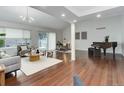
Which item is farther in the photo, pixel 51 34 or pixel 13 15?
pixel 51 34

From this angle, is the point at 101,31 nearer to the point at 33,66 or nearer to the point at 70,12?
the point at 70,12

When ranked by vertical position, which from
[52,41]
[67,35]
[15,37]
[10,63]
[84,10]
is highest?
[84,10]

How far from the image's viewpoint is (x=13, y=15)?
7066 mm

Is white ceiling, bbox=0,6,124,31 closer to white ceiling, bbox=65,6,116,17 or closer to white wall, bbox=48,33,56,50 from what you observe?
white ceiling, bbox=65,6,116,17

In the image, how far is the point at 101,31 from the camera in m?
10.3

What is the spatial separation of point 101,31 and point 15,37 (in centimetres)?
737

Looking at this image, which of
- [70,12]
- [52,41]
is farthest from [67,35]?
[70,12]

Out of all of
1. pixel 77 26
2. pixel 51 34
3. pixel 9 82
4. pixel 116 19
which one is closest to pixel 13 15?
pixel 9 82

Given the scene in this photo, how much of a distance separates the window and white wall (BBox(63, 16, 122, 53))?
18.1 ft

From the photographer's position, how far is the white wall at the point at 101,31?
9.32 m

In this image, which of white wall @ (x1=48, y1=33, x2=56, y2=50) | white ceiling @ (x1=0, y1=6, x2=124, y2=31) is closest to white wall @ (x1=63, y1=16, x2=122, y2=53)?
white wall @ (x1=48, y1=33, x2=56, y2=50)

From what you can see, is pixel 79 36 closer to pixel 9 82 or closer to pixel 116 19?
pixel 116 19

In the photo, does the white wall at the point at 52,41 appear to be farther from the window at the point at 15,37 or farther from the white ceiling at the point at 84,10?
the white ceiling at the point at 84,10
